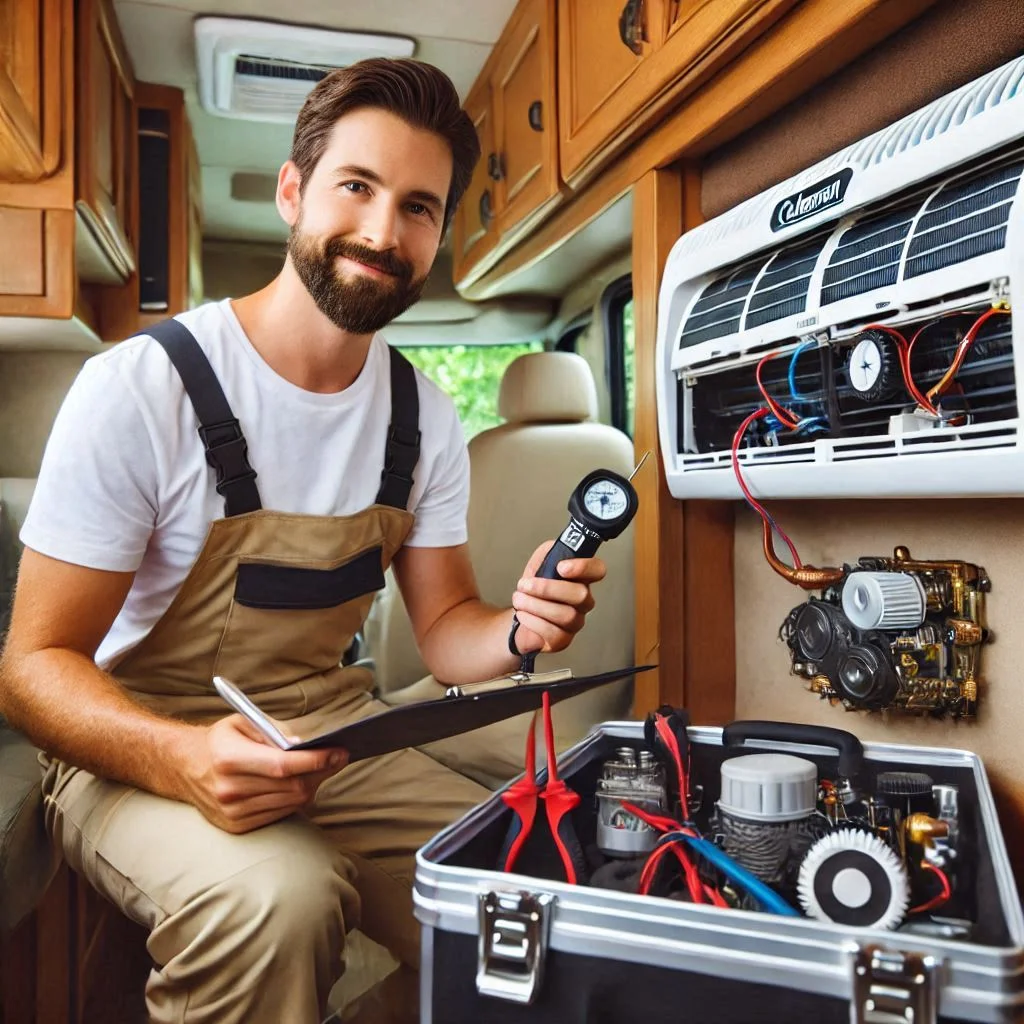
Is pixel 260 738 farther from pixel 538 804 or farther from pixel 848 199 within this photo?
pixel 848 199

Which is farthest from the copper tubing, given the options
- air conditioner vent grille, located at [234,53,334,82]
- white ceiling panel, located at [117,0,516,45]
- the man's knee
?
air conditioner vent grille, located at [234,53,334,82]

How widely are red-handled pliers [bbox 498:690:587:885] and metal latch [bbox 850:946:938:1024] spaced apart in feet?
0.83

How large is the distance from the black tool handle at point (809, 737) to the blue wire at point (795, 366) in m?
0.42

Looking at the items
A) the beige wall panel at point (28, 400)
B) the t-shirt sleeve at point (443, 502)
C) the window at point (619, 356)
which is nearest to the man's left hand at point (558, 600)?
the t-shirt sleeve at point (443, 502)

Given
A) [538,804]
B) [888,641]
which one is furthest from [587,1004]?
[888,641]

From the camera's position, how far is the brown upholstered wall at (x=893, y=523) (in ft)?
3.44

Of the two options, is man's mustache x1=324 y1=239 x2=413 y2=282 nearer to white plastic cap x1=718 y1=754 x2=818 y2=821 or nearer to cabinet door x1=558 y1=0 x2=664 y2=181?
cabinet door x1=558 y1=0 x2=664 y2=181

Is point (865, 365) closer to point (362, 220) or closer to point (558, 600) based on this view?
point (558, 600)

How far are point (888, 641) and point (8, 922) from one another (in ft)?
3.90

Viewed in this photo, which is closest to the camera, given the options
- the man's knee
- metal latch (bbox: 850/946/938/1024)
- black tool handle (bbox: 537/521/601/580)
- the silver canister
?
metal latch (bbox: 850/946/938/1024)

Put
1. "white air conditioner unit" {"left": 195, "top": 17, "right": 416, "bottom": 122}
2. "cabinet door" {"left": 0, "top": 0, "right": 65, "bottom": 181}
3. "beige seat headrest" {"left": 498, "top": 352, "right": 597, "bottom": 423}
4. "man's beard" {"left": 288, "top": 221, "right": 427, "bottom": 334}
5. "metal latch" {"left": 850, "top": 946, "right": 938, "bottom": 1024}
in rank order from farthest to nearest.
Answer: "white air conditioner unit" {"left": 195, "top": 17, "right": 416, "bottom": 122} < "beige seat headrest" {"left": 498, "top": 352, "right": 597, "bottom": 423} < "cabinet door" {"left": 0, "top": 0, "right": 65, "bottom": 181} < "man's beard" {"left": 288, "top": 221, "right": 427, "bottom": 334} < "metal latch" {"left": 850, "top": 946, "right": 938, "bottom": 1024}

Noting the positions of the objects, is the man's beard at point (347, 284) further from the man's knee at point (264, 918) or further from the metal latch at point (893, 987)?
the metal latch at point (893, 987)

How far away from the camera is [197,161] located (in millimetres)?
3277

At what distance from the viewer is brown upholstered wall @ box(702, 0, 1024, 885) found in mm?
1048
